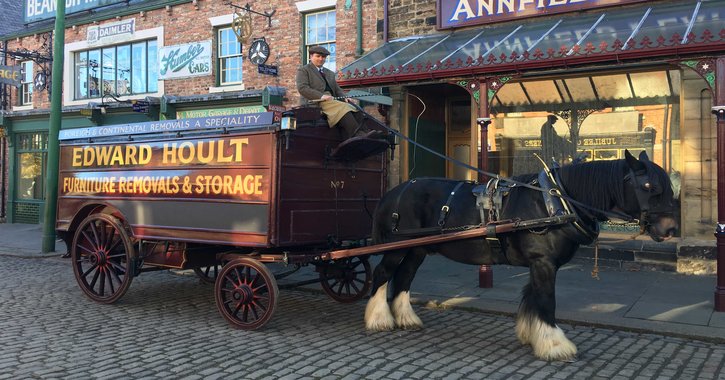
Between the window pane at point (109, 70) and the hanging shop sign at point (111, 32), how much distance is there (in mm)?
316

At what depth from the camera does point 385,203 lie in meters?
6.22

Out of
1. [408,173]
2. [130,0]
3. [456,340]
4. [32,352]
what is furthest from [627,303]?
[130,0]

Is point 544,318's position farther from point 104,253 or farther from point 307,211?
point 104,253

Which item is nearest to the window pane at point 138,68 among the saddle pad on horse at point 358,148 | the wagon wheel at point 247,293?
the saddle pad on horse at point 358,148

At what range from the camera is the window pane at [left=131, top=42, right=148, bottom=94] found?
16.5 metres

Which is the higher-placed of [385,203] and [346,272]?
[385,203]

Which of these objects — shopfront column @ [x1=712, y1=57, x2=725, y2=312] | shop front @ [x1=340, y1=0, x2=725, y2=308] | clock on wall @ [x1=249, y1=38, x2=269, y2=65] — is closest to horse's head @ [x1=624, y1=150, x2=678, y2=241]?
shop front @ [x1=340, y1=0, x2=725, y2=308]

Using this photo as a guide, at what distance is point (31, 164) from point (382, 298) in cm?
1714

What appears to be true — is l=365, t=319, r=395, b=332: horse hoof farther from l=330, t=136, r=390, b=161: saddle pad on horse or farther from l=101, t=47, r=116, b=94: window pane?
l=101, t=47, r=116, b=94: window pane

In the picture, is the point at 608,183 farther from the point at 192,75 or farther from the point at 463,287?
the point at 192,75

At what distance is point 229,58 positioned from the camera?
48.6 ft

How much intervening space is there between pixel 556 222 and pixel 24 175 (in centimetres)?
1911

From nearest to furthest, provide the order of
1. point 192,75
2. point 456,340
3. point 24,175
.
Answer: point 456,340 → point 192,75 → point 24,175

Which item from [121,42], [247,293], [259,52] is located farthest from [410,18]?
[121,42]
